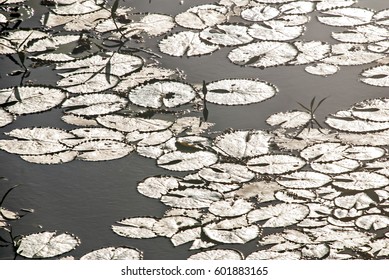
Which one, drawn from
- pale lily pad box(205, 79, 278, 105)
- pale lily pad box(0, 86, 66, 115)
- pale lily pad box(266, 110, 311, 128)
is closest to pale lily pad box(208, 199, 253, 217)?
pale lily pad box(266, 110, 311, 128)

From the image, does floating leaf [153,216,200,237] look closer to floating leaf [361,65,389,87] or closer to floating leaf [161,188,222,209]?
floating leaf [161,188,222,209]

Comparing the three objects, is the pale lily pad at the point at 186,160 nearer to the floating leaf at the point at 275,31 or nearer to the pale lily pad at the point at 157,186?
the pale lily pad at the point at 157,186

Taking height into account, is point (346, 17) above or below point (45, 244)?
above

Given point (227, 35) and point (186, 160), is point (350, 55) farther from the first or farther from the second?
point (186, 160)

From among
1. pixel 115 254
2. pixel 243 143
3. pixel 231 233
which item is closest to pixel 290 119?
pixel 243 143
